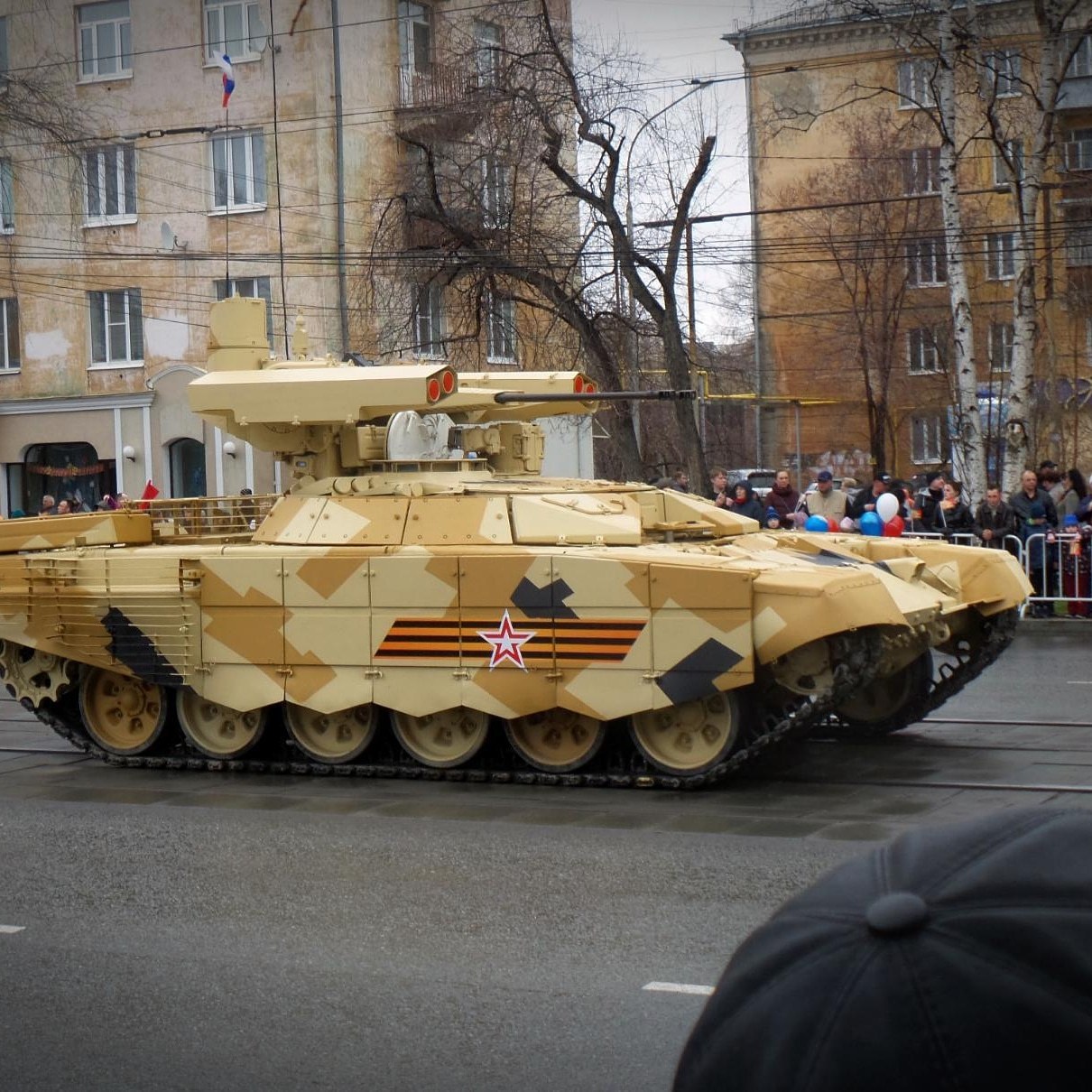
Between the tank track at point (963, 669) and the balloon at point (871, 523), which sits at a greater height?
the balloon at point (871, 523)

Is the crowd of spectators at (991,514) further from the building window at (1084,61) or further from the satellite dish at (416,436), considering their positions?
the building window at (1084,61)

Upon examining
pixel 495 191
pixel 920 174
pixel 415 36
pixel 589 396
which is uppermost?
pixel 415 36


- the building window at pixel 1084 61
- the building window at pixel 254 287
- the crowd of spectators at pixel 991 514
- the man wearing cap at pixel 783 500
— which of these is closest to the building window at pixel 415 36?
the building window at pixel 254 287

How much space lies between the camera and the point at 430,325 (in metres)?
26.6

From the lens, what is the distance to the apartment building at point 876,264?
3256 centimetres

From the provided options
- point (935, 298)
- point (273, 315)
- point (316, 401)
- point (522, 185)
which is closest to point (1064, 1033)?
point (316, 401)

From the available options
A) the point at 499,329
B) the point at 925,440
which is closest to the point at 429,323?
the point at 499,329

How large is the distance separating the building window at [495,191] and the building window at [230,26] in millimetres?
4634

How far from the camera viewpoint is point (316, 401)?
12.3m

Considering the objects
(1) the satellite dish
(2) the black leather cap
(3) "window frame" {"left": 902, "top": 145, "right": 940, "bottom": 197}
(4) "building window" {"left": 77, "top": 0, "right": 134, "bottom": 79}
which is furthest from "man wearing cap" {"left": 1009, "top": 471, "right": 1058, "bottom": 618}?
(2) the black leather cap

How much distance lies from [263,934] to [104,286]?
2541 centimetres

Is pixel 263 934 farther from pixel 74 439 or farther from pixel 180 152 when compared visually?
pixel 74 439

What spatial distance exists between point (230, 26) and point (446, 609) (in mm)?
17933

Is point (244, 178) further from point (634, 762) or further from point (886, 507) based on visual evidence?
point (634, 762)
